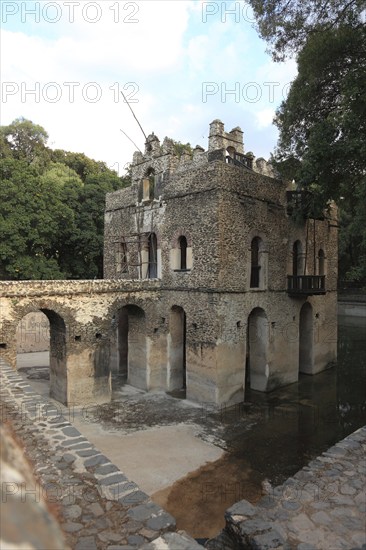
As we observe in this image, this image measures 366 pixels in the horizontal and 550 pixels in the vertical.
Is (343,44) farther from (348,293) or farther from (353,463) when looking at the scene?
(348,293)

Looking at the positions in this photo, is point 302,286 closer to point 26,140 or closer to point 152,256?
point 152,256

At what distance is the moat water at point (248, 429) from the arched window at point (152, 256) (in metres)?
5.31

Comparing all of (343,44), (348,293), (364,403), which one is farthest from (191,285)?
(348,293)

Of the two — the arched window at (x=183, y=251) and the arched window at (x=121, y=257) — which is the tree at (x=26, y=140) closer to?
the arched window at (x=121, y=257)

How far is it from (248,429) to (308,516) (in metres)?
7.16

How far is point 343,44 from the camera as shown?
11352mm

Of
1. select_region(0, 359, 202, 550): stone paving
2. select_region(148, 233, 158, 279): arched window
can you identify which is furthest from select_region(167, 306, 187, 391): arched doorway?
select_region(0, 359, 202, 550): stone paving

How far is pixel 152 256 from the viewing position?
17172mm

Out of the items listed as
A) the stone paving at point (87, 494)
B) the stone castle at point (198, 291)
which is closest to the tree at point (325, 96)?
the stone castle at point (198, 291)

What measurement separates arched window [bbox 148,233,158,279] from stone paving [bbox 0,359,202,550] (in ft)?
34.8

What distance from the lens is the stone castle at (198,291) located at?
1334 centimetres

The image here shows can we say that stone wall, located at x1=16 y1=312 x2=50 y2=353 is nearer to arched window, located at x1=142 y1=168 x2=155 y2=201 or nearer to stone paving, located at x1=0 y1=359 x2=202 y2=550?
arched window, located at x1=142 y1=168 x2=155 y2=201

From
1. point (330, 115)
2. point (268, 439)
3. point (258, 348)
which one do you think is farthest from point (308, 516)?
point (330, 115)

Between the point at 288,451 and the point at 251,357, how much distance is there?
553 centimetres
